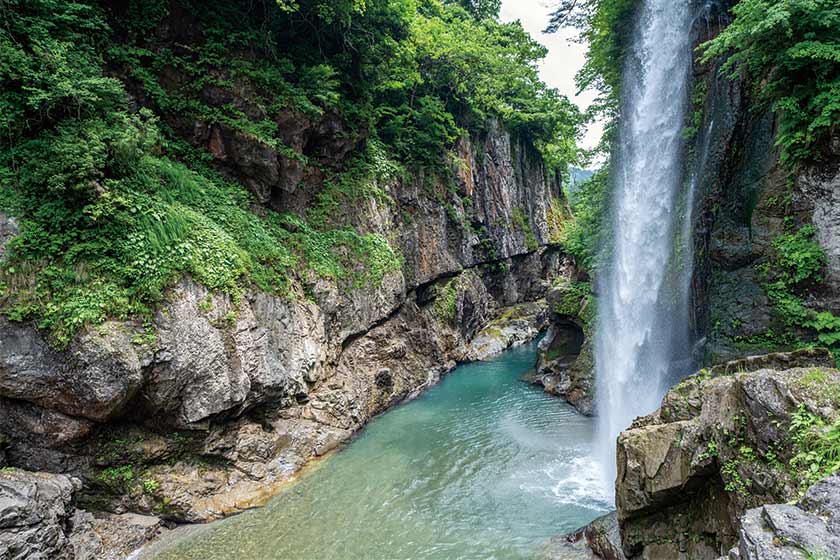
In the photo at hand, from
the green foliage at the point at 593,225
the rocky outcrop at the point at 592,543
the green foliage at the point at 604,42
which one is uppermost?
the green foliage at the point at 604,42

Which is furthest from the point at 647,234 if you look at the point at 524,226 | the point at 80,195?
the point at 524,226

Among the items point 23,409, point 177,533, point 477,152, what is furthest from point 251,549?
point 477,152

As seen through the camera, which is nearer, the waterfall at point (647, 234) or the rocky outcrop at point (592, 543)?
the rocky outcrop at point (592, 543)

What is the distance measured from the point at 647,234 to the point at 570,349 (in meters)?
6.94

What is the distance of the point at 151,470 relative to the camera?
26.0 feet

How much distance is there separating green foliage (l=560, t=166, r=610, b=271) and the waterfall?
4.24 ft

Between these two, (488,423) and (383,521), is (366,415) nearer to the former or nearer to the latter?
(488,423)

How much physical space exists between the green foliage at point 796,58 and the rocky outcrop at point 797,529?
6.86 metres

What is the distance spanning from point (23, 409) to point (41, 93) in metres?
5.77

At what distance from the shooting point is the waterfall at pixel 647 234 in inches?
445

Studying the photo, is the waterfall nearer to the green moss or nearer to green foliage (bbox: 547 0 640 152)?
green foliage (bbox: 547 0 640 152)

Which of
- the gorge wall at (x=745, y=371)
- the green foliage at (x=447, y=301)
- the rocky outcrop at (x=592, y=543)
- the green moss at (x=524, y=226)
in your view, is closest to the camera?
the gorge wall at (x=745, y=371)

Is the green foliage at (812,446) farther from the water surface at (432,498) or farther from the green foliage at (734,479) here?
the water surface at (432,498)

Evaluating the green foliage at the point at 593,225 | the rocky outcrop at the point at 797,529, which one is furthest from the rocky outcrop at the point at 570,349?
the rocky outcrop at the point at 797,529
